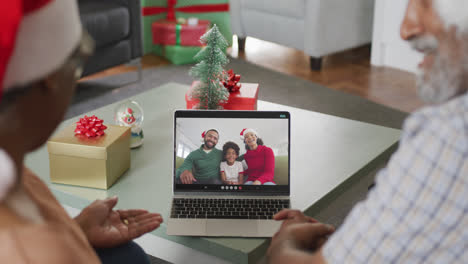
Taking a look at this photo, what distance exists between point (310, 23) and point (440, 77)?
2.95m

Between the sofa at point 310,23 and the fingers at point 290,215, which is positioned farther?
the sofa at point 310,23

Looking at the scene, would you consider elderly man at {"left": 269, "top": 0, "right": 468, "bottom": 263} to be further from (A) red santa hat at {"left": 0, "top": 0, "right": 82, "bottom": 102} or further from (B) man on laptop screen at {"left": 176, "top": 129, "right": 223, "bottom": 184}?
(B) man on laptop screen at {"left": 176, "top": 129, "right": 223, "bottom": 184}

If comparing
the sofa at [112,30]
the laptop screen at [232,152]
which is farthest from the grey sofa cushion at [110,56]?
the laptop screen at [232,152]

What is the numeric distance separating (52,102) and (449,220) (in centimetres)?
50

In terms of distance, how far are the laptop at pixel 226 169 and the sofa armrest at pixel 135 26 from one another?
1874 millimetres

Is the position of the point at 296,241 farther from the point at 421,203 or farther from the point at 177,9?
the point at 177,9

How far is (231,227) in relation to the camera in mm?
1311

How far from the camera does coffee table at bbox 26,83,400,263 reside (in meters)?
1.30

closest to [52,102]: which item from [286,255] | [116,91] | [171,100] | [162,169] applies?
[286,255]

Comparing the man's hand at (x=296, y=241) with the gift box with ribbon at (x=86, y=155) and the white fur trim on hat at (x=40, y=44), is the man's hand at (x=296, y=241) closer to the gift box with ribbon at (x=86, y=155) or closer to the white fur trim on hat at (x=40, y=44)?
→ the white fur trim on hat at (x=40, y=44)

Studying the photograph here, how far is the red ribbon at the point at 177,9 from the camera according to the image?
12.7ft

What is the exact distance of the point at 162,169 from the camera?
5.39 feet

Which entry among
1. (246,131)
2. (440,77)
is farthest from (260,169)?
(440,77)

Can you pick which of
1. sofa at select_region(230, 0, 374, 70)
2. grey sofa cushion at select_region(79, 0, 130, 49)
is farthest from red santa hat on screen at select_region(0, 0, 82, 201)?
sofa at select_region(230, 0, 374, 70)
